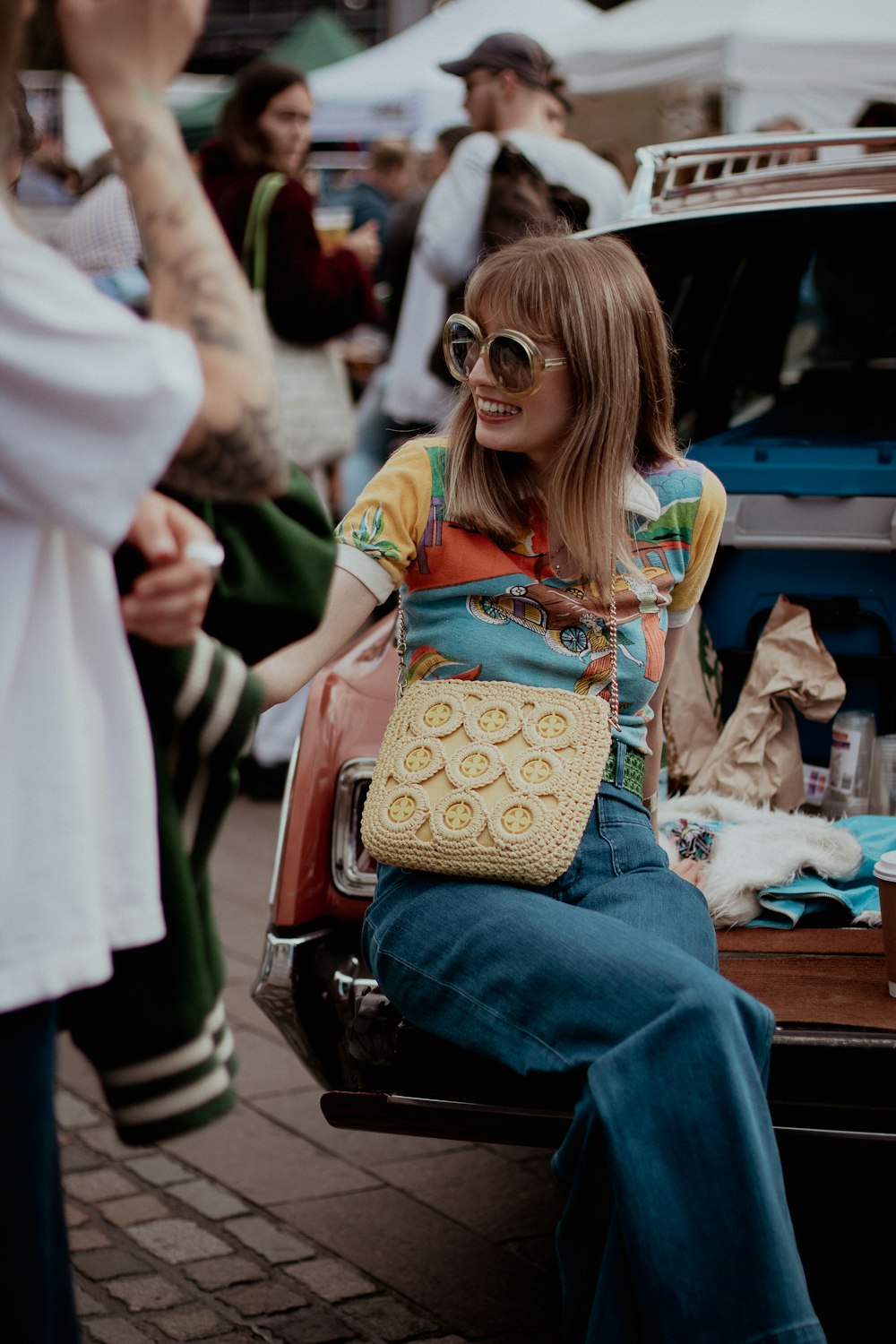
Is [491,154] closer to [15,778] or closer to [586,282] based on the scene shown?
[586,282]

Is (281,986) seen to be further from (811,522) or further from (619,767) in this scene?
(811,522)

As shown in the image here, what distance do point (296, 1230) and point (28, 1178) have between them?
177 centimetres

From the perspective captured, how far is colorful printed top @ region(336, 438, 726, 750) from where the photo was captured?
249 centimetres

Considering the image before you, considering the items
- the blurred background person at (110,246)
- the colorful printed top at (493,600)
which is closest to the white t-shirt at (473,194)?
the blurred background person at (110,246)

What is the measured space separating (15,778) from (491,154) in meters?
4.55

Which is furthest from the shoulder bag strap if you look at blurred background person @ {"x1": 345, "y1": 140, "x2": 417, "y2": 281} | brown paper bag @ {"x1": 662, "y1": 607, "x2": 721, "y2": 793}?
blurred background person @ {"x1": 345, "y1": 140, "x2": 417, "y2": 281}

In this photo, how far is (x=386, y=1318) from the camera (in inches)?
109

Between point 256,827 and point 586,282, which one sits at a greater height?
point 586,282

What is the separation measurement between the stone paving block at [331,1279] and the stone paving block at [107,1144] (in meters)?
0.58

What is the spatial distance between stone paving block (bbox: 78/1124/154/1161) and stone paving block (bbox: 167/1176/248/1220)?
157mm

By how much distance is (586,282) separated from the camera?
2531mm

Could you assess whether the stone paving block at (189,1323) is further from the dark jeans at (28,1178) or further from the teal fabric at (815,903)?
the dark jeans at (28,1178)

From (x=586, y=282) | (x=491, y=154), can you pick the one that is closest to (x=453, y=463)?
(x=586, y=282)

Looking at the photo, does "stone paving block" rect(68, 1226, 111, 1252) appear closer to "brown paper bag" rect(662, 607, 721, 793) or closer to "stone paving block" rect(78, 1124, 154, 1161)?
"stone paving block" rect(78, 1124, 154, 1161)
